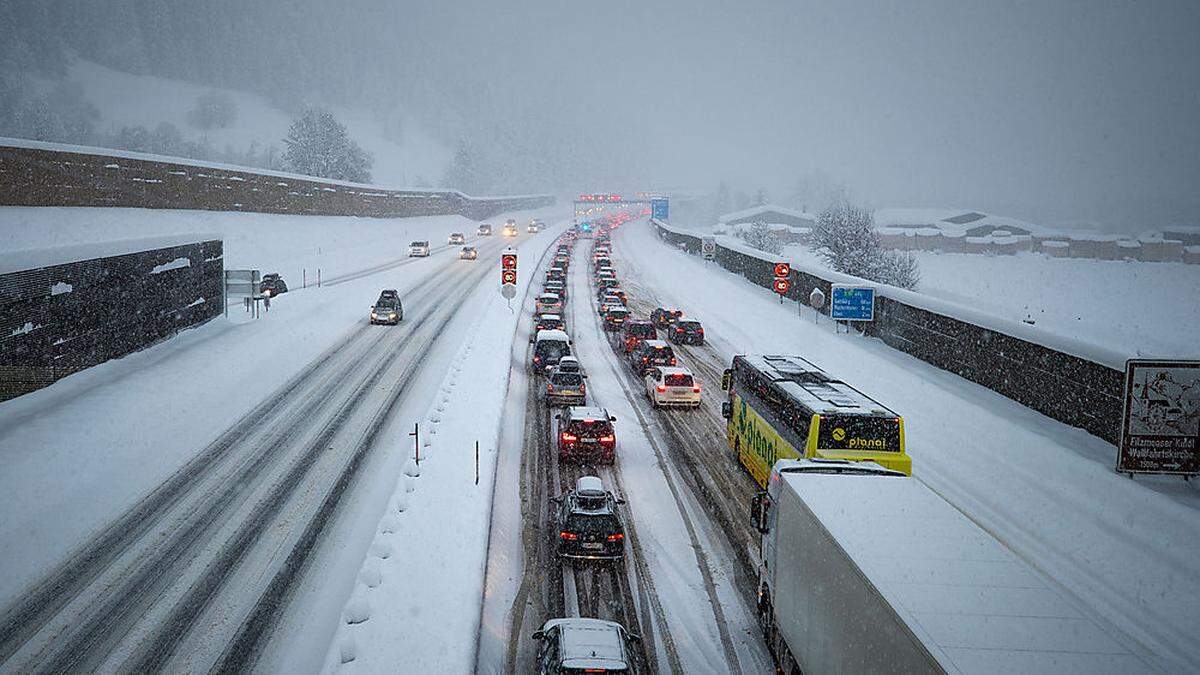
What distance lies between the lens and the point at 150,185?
165 ft

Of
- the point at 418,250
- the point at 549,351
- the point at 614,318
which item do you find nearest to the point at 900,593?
the point at 549,351

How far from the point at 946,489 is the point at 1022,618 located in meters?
13.6

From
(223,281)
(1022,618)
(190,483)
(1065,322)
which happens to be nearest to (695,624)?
(1022,618)

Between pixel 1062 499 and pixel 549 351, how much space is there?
19.3 meters

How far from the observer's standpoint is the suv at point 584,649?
9977mm

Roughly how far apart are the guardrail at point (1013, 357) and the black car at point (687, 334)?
314 inches

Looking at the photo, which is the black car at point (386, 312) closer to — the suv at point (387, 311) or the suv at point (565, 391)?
the suv at point (387, 311)

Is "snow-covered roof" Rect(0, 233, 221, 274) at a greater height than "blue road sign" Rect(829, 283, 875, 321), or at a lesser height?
greater

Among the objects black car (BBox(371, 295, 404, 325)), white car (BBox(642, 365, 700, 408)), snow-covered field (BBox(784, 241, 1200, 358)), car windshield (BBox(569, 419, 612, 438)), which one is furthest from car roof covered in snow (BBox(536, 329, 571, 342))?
snow-covered field (BBox(784, 241, 1200, 358))

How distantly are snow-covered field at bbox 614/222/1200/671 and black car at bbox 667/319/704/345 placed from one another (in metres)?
8.61

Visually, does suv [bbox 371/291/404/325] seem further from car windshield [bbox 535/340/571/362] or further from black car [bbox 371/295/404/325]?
car windshield [bbox 535/340/571/362]

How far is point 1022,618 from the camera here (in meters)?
7.11

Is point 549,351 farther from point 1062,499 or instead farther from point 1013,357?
point 1062,499

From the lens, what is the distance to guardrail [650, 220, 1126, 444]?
19.9m
